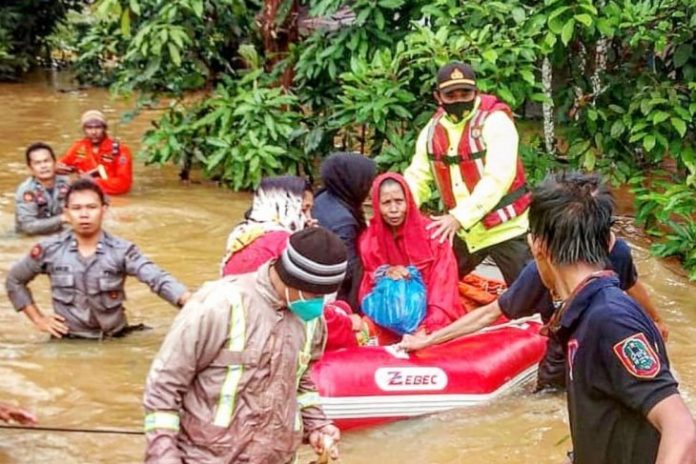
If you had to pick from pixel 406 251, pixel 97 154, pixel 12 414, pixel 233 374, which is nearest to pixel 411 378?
pixel 406 251

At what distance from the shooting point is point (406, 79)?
9.17 m

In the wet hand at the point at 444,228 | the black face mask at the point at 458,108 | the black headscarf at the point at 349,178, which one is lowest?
the wet hand at the point at 444,228

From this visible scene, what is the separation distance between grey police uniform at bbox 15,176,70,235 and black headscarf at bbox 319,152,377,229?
332 centimetres

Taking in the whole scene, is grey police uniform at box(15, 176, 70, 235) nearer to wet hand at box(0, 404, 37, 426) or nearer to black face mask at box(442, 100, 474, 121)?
black face mask at box(442, 100, 474, 121)

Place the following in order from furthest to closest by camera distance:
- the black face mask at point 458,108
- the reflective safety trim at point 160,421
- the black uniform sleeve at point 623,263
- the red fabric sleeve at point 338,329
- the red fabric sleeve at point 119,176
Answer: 1. the red fabric sleeve at point 119,176
2. the black face mask at point 458,108
3. the red fabric sleeve at point 338,329
4. the black uniform sleeve at point 623,263
5. the reflective safety trim at point 160,421

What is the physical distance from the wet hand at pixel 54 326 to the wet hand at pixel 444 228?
2129 mm

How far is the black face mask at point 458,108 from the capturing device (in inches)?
247

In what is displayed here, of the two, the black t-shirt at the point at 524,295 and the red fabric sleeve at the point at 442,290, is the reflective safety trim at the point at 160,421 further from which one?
the red fabric sleeve at the point at 442,290

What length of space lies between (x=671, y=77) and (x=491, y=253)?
3.72 meters

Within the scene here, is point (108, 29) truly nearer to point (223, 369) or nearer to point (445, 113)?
point (445, 113)

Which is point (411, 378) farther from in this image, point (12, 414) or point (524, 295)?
point (12, 414)

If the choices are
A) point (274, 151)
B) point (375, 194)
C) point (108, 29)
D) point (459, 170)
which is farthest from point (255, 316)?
point (108, 29)

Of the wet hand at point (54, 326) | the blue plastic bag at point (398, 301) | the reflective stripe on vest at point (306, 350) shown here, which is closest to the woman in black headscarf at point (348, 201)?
the blue plastic bag at point (398, 301)

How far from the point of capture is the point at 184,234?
30.9ft
